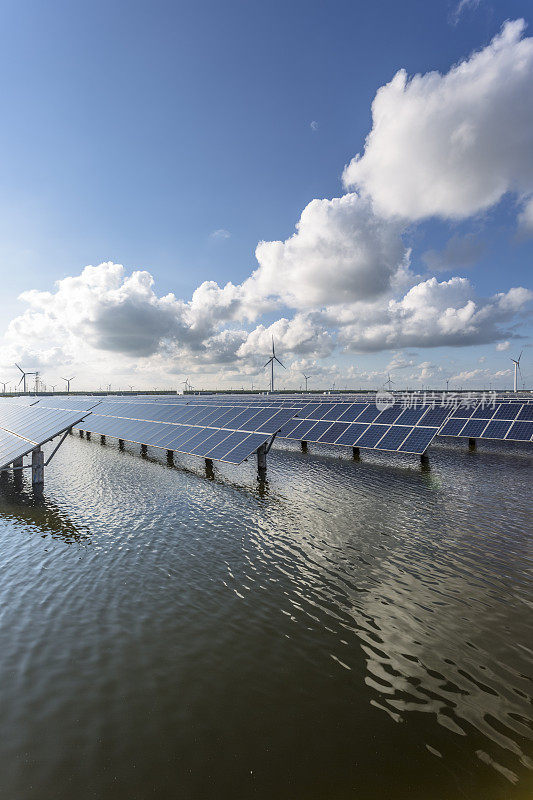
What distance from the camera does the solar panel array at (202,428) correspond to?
1204 inches

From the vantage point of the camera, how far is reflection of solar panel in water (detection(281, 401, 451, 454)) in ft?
110

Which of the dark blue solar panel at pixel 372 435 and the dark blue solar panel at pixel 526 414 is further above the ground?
the dark blue solar panel at pixel 526 414

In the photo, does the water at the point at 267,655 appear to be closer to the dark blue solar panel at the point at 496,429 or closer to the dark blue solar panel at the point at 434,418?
the dark blue solar panel at the point at 434,418

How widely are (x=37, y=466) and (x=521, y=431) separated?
46.0 m

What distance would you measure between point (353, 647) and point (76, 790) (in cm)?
651

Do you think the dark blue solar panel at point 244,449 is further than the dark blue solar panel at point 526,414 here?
No

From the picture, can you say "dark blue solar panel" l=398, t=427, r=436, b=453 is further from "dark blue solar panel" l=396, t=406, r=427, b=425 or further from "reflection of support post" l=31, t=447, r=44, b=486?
"reflection of support post" l=31, t=447, r=44, b=486

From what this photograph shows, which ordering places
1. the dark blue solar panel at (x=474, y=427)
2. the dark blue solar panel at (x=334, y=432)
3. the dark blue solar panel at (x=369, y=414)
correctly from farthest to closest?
the dark blue solar panel at (x=474, y=427) < the dark blue solar panel at (x=369, y=414) < the dark blue solar panel at (x=334, y=432)

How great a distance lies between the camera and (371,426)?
37969mm

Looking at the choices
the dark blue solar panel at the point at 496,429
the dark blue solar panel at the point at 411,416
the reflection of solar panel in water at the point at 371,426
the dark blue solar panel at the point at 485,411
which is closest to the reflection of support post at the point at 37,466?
the reflection of solar panel in water at the point at 371,426

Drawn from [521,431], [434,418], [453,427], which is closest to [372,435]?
[434,418]

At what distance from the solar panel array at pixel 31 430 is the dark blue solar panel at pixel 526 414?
1808 inches

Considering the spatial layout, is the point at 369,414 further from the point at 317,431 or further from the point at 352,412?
the point at 317,431

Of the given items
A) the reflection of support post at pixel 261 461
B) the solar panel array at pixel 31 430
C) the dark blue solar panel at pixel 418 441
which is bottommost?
the reflection of support post at pixel 261 461
